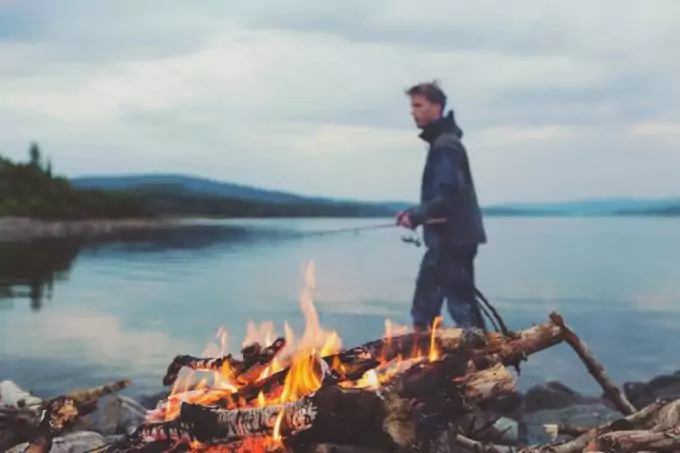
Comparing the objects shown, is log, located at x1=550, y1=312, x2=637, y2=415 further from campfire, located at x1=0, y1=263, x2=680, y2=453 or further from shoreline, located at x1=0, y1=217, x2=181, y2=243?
shoreline, located at x1=0, y1=217, x2=181, y2=243

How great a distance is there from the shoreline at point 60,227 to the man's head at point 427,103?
990 centimetres

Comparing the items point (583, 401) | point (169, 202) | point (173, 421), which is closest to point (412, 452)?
point (173, 421)

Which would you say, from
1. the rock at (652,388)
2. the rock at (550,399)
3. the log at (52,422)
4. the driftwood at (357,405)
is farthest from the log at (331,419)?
the rock at (652,388)

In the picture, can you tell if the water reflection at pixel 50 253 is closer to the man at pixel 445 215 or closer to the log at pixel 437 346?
the man at pixel 445 215

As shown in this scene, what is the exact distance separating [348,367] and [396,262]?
1320cm

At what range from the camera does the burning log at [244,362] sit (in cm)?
432

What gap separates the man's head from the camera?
752 cm

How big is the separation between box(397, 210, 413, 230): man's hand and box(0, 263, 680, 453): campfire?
104 inches

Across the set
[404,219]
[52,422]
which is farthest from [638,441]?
[404,219]

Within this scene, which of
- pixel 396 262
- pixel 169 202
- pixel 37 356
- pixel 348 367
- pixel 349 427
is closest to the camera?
pixel 349 427

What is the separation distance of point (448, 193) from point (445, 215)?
184 mm

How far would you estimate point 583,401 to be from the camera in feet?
28.2

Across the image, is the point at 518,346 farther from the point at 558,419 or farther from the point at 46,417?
the point at 558,419

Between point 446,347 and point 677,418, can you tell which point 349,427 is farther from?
point 677,418
